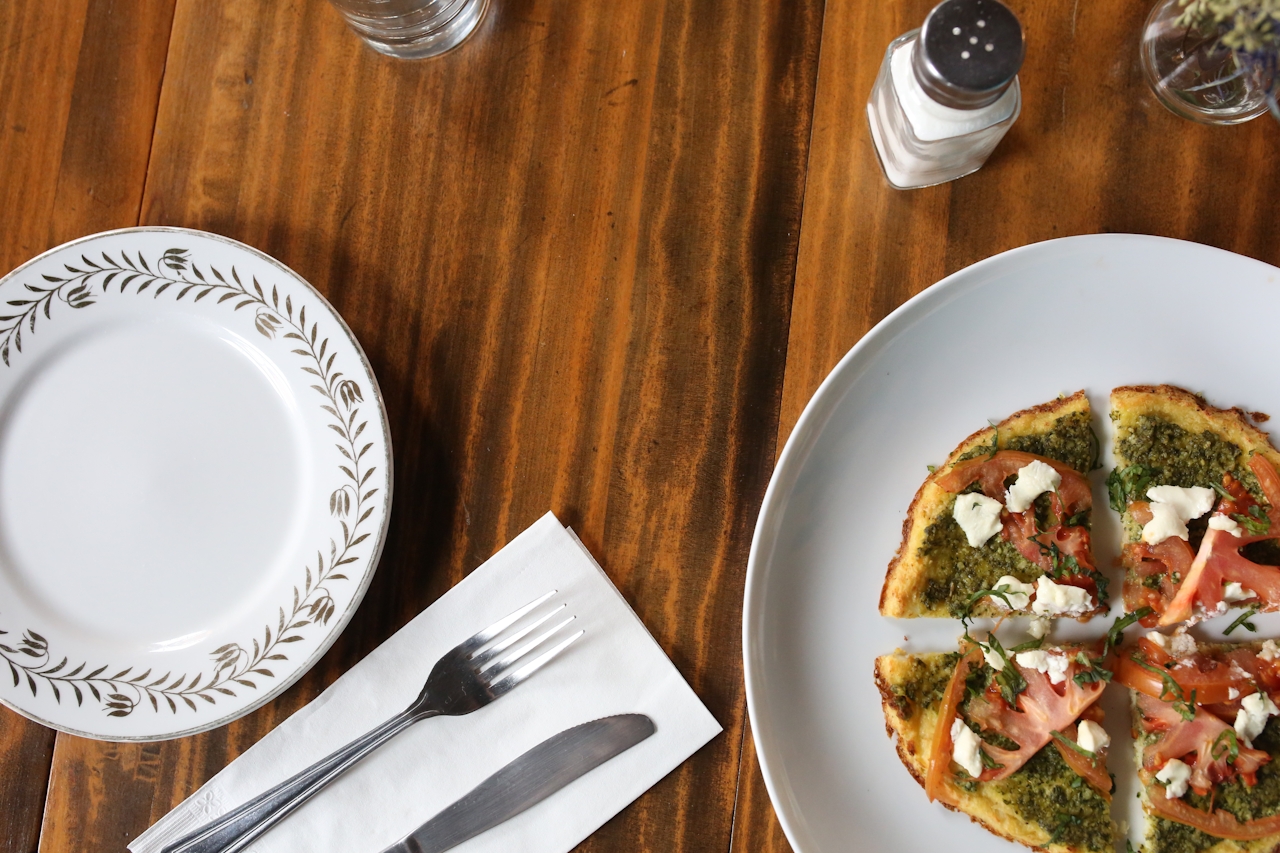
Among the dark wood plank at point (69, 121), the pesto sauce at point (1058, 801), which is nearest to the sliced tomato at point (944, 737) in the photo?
the pesto sauce at point (1058, 801)

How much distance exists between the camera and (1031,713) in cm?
147

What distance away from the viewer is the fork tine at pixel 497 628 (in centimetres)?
152

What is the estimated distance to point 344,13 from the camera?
152 centimetres

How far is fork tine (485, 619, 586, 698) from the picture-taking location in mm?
1517

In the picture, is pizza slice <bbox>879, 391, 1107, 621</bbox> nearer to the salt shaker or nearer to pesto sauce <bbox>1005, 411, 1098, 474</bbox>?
pesto sauce <bbox>1005, 411, 1098, 474</bbox>

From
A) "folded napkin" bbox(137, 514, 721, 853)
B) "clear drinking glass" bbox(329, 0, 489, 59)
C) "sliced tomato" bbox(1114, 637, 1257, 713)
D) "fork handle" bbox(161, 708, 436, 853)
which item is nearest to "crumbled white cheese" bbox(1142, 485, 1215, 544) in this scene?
"sliced tomato" bbox(1114, 637, 1257, 713)

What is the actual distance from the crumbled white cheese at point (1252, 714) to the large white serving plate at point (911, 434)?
0.41 ft

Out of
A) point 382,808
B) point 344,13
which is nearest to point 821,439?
point 382,808

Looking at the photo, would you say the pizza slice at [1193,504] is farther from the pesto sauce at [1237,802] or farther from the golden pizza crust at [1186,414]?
the pesto sauce at [1237,802]

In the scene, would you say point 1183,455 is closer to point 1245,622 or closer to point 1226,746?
point 1245,622

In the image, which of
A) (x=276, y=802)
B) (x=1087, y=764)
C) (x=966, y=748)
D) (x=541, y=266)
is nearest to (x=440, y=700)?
(x=276, y=802)

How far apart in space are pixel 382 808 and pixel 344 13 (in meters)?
1.43

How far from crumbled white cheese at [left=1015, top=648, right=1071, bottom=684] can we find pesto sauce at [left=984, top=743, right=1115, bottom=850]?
152 mm

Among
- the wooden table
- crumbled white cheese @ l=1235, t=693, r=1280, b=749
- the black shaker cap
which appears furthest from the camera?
the wooden table
